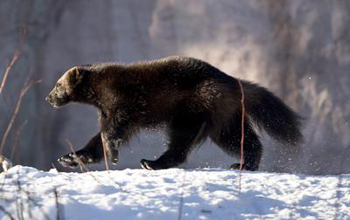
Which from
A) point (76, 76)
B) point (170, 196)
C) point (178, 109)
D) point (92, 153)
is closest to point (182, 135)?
point (178, 109)

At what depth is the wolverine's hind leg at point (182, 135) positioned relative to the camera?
4957mm

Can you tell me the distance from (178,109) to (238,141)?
0.54 metres

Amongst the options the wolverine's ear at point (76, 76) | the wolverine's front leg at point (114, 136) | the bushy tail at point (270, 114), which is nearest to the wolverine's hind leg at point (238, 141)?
the bushy tail at point (270, 114)

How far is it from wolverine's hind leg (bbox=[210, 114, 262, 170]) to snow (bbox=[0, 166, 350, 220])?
1422mm

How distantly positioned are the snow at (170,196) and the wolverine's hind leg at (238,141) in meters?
1.42

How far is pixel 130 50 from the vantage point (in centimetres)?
986

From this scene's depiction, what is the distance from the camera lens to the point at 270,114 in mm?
5289

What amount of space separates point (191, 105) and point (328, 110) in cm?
410

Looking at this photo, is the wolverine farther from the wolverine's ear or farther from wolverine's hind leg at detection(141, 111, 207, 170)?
the wolverine's ear

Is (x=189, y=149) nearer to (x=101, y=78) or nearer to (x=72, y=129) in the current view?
(x=101, y=78)

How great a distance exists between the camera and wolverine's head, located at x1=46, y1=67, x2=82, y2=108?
5.61 metres

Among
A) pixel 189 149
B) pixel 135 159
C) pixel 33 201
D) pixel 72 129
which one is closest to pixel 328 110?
pixel 135 159

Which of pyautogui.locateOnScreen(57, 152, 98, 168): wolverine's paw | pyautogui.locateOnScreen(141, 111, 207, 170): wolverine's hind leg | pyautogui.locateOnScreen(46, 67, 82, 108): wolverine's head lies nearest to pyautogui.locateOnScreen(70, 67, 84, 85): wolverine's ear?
pyautogui.locateOnScreen(46, 67, 82, 108): wolverine's head

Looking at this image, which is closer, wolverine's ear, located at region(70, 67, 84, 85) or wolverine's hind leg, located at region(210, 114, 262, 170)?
wolverine's hind leg, located at region(210, 114, 262, 170)
